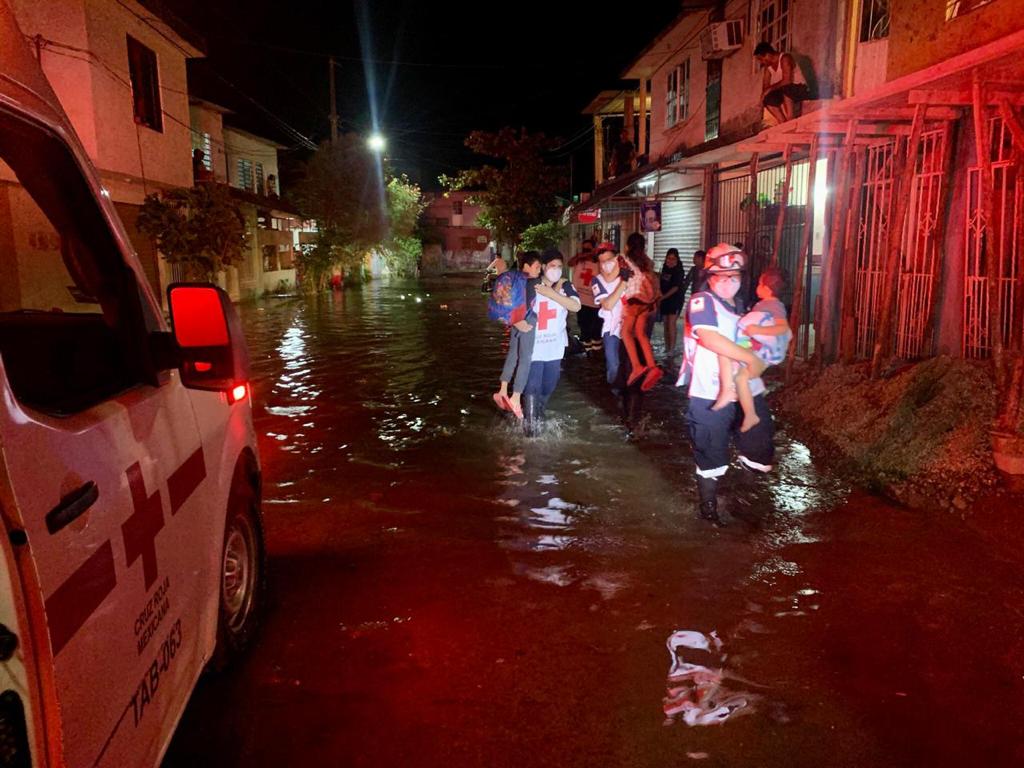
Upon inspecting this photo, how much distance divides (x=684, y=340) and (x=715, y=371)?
65cm

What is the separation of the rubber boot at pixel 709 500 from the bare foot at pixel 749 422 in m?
0.41

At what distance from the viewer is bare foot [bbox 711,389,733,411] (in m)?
5.20

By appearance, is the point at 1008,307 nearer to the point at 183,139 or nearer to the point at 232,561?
the point at 232,561

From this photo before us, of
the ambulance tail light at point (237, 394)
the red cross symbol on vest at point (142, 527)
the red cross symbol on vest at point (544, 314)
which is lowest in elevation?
the red cross symbol on vest at point (142, 527)

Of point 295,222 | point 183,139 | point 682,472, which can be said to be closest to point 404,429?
point 682,472

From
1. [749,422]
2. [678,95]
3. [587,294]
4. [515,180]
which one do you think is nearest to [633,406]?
[749,422]

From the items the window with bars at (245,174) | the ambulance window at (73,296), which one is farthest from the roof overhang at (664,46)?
the window with bars at (245,174)

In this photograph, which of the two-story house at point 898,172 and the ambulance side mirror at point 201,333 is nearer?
the ambulance side mirror at point 201,333

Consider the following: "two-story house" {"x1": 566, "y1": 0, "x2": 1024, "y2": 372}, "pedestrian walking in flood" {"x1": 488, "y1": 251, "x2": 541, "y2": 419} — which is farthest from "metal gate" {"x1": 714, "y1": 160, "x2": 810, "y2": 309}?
"pedestrian walking in flood" {"x1": 488, "y1": 251, "x2": 541, "y2": 419}

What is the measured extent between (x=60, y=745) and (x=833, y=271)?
9159 millimetres

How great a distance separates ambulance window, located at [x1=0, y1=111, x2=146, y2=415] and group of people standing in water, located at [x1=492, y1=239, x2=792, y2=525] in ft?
11.5

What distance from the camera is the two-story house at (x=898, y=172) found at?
21.1 ft

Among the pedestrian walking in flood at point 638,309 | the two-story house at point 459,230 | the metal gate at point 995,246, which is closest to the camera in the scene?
the metal gate at point 995,246

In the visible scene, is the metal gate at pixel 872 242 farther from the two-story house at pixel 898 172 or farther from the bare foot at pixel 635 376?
the bare foot at pixel 635 376
